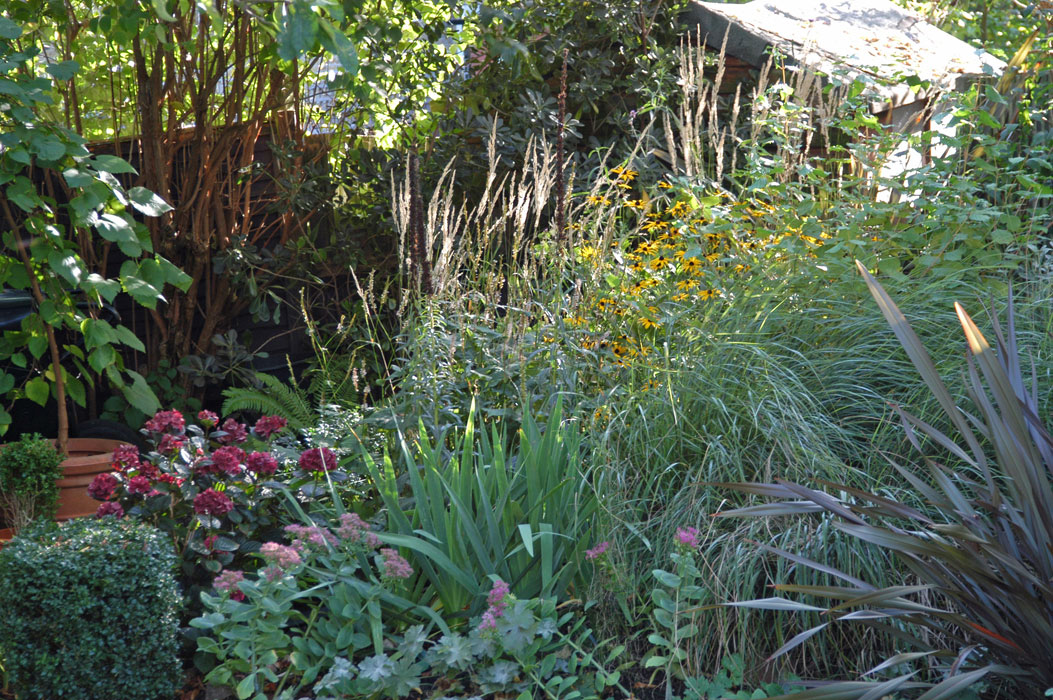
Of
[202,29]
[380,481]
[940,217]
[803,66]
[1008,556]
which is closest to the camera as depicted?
[1008,556]

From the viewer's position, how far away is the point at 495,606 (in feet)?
7.61

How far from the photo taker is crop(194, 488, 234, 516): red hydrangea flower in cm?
274

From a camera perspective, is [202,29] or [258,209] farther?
A: [258,209]

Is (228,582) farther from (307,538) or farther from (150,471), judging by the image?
(150,471)

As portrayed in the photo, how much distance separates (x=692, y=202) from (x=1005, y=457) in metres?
1.95

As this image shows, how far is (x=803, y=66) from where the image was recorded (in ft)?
13.5

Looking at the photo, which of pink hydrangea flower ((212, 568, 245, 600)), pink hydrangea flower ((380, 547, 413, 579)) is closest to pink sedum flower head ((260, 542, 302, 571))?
pink hydrangea flower ((212, 568, 245, 600))

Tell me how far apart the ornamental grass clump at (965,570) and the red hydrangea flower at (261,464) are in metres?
1.50

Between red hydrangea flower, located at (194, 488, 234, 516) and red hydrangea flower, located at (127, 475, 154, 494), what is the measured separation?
0.24 metres

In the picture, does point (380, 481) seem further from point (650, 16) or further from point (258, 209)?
point (650, 16)

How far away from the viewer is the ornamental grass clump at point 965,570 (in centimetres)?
205

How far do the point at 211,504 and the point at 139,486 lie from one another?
31 cm

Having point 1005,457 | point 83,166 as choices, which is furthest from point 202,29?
point 1005,457

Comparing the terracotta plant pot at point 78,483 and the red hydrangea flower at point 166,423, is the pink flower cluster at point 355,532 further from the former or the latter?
the terracotta plant pot at point 78,483
